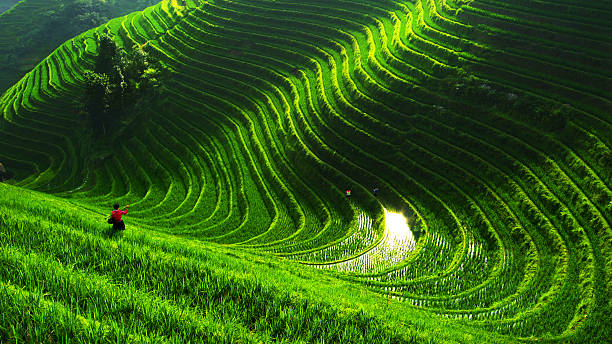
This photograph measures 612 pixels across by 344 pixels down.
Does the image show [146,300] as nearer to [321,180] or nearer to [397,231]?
[397,231]

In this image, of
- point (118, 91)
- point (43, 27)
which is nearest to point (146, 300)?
point (118, 91)

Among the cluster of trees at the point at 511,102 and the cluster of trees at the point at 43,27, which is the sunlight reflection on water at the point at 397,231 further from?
the cluster of trees at the point at 43,27

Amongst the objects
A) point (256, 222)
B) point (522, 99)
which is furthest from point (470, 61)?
point (256, 222)

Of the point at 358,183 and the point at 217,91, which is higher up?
the point at 217,91

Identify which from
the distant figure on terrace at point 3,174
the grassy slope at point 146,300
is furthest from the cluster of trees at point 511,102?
the distant figure on terrace at point 3,174

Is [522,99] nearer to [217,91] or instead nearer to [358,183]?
[358,183]

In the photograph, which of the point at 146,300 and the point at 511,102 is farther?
the point at 511,102
